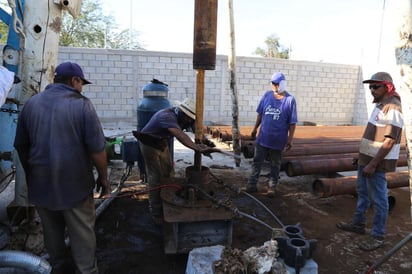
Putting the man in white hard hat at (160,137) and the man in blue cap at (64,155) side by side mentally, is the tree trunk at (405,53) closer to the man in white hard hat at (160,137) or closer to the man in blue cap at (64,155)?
the man in white hard hat at (160,137)

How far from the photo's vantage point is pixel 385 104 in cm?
310

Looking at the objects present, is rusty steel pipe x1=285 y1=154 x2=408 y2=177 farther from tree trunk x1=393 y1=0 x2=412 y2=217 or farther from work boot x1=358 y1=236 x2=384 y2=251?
tree trunk x1=393 y1=0 x2=412 y2=217

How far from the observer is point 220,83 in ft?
36.1

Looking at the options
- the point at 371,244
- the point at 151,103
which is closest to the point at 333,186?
the point at 371,244

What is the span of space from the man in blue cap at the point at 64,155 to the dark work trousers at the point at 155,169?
3.79 feet

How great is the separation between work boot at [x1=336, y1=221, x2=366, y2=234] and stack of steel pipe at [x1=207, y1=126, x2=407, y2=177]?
72 centimetres

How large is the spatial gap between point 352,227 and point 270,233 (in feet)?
3.20

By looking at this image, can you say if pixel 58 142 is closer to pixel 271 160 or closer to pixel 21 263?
pixel 21 263

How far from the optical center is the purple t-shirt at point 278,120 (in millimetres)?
4469

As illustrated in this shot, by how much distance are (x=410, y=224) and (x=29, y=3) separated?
4875 mm

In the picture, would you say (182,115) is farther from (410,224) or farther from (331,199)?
(410,224)

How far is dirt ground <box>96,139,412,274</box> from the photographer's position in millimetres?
2990

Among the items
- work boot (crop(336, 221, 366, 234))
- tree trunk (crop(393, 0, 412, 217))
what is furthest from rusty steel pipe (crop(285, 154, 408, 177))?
tree trunk (crop(393, 0, 412, 217))

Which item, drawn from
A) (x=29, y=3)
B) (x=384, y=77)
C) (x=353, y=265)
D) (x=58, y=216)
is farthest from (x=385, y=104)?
(x=29, y=3)
